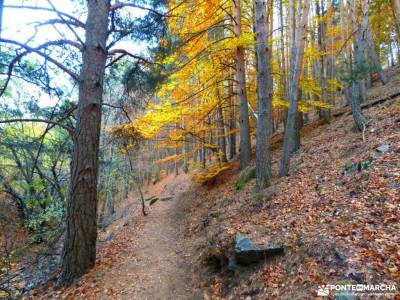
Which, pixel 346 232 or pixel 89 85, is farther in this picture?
pixel 89 85

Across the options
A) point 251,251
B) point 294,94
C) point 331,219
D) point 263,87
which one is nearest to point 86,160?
point 251,251

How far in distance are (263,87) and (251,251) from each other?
13.6 ft

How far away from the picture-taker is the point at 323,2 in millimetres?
12953

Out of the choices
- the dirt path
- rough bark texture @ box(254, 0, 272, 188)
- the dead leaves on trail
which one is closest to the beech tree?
the dirt path

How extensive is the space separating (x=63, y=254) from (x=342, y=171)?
21.0 feet

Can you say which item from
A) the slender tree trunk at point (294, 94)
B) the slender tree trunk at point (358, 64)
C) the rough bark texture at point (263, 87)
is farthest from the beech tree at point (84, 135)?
the slender tree trunk at point (358, 64)

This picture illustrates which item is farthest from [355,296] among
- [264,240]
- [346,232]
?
[264,240]

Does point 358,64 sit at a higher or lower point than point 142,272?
higher

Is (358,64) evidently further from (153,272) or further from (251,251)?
(153,272)

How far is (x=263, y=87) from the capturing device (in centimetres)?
672

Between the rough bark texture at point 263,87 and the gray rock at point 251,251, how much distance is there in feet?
8.87

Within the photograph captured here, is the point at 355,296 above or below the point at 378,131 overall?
below

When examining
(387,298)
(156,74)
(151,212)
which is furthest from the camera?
Result: (151,212)

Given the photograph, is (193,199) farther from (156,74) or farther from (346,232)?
(346,232)
